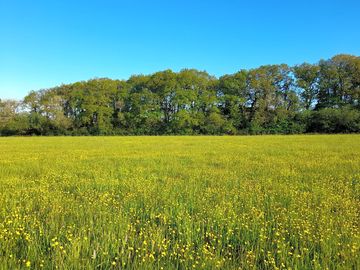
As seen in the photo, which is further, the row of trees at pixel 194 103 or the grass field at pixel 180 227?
the row of trees at pixel 194 103

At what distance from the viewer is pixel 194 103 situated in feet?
268

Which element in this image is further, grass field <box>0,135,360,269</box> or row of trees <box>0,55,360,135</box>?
row of trees <box>0,55,360,135</box>

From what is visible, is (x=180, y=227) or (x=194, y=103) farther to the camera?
(x=194, y=103)

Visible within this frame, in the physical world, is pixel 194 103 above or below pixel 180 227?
above

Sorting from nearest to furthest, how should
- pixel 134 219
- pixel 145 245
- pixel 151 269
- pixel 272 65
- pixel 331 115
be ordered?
1. pixel 151 269
2. pixel 145 245
3. pixel 134 219
4. pixel 331 115
5. pixel 272 65

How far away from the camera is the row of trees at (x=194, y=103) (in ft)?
239

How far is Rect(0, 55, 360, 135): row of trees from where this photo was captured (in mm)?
72938

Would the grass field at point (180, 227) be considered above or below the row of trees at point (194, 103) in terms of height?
below

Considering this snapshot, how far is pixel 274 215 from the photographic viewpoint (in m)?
5.43

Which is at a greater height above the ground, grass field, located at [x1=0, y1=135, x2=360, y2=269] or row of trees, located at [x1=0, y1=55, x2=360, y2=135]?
row of trees, located at [x1=0, y1=55, x2=360, y2=135]

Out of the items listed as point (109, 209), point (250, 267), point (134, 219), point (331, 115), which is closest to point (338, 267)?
point (250, 267)

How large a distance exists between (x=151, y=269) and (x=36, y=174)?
346 inches

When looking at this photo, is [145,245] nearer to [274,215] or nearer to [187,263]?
[187,263]

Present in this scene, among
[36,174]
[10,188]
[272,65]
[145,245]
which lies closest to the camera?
[145,245]
